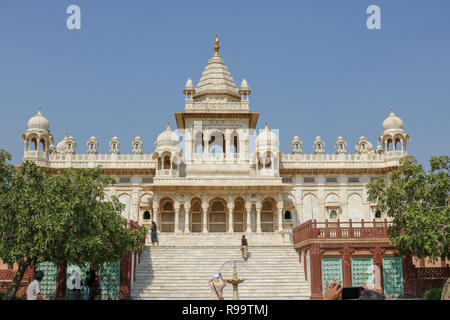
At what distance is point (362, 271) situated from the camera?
24.7 metres

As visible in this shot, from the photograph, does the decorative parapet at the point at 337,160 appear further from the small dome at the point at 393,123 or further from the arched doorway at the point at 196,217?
the arched doorway at the point at 196,217

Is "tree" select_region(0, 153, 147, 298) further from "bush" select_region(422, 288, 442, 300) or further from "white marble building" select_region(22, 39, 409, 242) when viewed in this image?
"white marble building" select_region(22, 39, 409, 242)

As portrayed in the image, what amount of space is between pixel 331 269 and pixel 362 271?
158 centimetres

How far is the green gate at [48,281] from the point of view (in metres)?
24.0

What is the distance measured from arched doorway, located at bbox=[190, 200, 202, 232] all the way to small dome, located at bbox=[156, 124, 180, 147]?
17.9 feet

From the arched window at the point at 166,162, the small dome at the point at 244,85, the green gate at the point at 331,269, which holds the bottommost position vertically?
the green gate at the point at 331,269

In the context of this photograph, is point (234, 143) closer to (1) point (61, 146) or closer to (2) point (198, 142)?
(2) point (198, 142)

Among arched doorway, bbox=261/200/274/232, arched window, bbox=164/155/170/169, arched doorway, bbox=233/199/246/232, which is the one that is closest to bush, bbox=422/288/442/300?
arched doorway, bbox=261/200/274/232

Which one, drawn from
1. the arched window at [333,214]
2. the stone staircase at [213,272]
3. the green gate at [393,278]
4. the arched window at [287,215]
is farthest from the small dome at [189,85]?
the green gate at [393,278]

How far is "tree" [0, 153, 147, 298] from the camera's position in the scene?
19.9m

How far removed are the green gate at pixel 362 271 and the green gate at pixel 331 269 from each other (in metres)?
0.72

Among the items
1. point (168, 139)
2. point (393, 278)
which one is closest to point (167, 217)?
point (168, 139)

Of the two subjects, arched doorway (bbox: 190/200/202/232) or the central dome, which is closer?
arched doorway (bbox: 190/200/202/232)
